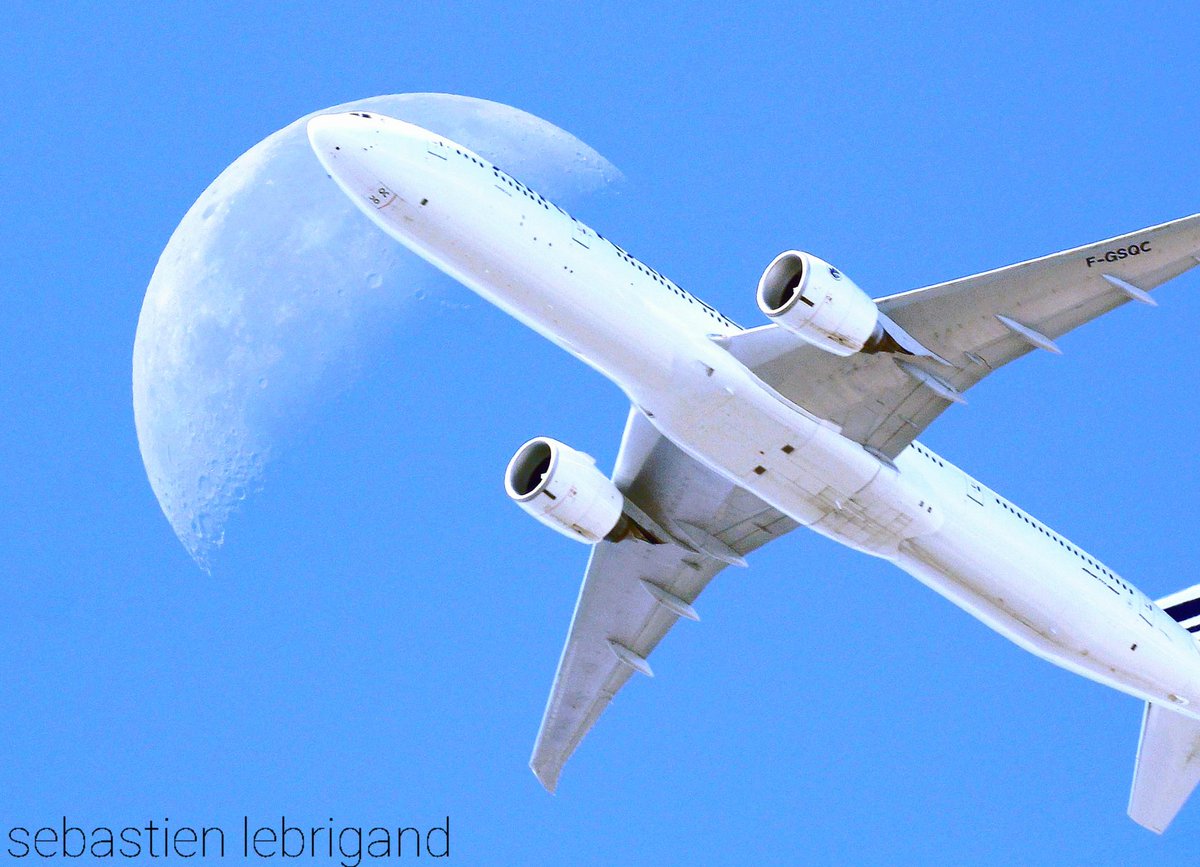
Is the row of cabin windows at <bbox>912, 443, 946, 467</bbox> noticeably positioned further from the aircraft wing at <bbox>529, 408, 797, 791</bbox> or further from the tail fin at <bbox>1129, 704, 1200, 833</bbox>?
the tail fin at <bbox>1129, 704, 1200, 833</bbox>

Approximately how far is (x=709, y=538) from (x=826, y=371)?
4766 millimetres

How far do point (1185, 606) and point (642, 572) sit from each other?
894 cm

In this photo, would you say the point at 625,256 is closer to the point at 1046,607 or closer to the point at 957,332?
the point at 957,332

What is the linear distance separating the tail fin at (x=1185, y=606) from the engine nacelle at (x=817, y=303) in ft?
28.8

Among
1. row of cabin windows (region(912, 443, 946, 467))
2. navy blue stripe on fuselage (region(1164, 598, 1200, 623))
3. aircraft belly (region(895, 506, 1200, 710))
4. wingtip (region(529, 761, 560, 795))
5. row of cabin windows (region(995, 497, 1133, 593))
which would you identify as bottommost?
wingtip (region(529, 761, 560, 795))

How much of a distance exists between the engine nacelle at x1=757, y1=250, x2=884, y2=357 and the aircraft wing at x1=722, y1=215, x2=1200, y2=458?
119cm

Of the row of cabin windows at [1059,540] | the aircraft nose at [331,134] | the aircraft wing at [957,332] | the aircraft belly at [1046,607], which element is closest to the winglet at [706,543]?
the aircraft belly at [1046,607]

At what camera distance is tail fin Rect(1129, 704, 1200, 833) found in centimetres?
3122

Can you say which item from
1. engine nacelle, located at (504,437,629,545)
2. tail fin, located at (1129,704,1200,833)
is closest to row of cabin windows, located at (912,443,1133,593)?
tail fin, located at (1129,704,1200,833)

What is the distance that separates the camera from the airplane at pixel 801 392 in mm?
25016

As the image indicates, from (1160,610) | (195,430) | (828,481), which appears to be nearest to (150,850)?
(195,430)

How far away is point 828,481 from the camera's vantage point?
88.4 feet

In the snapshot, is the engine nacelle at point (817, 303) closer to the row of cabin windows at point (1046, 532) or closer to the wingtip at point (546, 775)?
the row of cabin windows at point (1046, 532)

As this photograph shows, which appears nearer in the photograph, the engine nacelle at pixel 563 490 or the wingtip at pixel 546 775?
the engine nacelle at pixel 563 490
